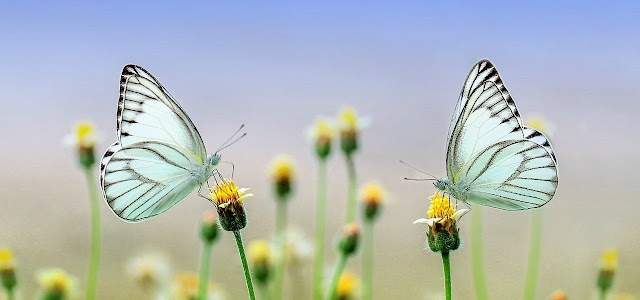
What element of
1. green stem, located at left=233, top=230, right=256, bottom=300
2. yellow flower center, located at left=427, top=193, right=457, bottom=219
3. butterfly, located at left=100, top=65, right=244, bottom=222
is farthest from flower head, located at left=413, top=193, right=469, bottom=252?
butterfly, located at left=100, top=65, right=244, bottom=222

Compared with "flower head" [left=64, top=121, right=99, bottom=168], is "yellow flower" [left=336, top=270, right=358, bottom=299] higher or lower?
lower

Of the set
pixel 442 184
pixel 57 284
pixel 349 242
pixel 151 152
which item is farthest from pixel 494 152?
pixel 57 284

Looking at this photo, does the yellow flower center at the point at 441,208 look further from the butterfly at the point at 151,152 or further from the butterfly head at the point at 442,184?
the butterfly at the point at 151,152

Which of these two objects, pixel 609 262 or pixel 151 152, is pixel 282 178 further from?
pixel 609 262

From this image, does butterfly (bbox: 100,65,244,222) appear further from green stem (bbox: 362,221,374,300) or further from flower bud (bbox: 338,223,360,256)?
green stem (bbox: 362,221,374,300)

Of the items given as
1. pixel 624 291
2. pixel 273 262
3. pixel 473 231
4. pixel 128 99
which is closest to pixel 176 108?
pixel 128 99

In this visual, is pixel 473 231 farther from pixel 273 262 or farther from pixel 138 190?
pixel 138 190

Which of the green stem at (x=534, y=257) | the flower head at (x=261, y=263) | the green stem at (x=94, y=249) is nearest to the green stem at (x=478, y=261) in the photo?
the green stem at (x=534, y=257)
